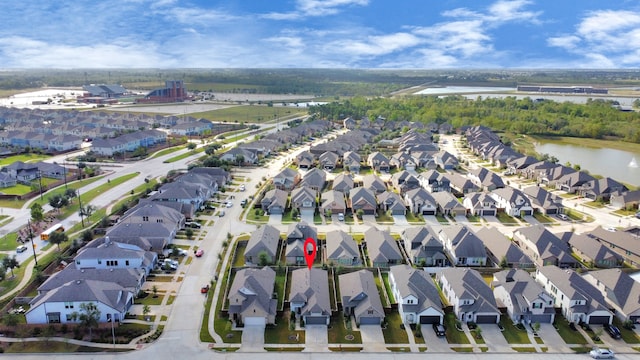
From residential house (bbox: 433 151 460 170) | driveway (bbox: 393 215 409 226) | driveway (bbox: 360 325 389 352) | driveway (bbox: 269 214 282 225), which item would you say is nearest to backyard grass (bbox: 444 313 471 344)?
driveway (bbox: 360 325 389 352)

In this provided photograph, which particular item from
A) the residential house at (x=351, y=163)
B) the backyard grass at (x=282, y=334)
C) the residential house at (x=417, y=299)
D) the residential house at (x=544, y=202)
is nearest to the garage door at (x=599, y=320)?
the residential house at (x=417, y=299)

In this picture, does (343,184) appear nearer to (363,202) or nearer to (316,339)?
(363,202)

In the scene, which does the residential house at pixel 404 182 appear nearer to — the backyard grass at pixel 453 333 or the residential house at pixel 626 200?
the residential house at pixel 626 200

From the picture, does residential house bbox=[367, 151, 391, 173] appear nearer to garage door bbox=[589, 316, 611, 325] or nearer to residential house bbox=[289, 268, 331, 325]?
residential house bbox=[289, 268, 331, 325]

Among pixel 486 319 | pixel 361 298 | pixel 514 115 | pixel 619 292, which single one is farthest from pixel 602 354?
pixel 514 115

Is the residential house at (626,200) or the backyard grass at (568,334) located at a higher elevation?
the residential house at (626,200)

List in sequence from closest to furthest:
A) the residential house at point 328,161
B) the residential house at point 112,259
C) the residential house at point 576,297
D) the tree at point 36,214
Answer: the residential house at point 576,297, the residential house at point 112,259, the tree at point 36,214, the residential house at point 328,161
